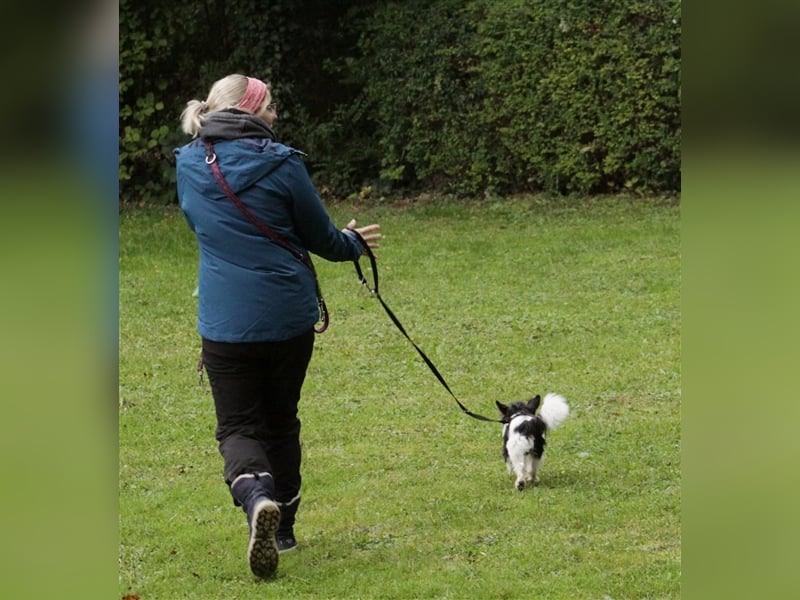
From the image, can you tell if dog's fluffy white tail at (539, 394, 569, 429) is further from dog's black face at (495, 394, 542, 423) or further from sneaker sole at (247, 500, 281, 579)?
sneaker sole at (247, 500, 281, 579)

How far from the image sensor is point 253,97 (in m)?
4.30

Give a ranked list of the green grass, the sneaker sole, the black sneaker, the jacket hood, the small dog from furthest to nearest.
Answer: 1. the small dog
2. the black sneaker
3. the green grass
4. the jacket hood
5. the sneaker sole

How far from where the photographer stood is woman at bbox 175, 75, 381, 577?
4.21m

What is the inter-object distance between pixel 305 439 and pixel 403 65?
331 inches

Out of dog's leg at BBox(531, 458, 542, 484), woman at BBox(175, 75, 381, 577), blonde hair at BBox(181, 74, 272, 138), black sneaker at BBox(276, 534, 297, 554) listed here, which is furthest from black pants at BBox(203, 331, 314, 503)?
dog's leg at BBox(531, 458, 542, 484)

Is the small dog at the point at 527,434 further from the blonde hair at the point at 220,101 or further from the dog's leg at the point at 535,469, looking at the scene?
the blonde hair at the point at 220,101

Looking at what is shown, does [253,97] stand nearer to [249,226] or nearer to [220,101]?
[220,101]

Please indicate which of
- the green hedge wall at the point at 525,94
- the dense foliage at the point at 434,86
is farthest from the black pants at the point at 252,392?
the dense foliage at the point at 434,86

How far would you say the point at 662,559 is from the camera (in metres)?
4.66

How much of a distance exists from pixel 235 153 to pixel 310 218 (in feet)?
1.17

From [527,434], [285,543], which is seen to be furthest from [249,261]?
[527,434]
